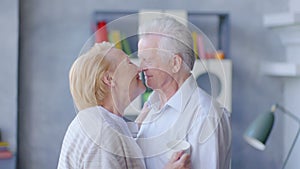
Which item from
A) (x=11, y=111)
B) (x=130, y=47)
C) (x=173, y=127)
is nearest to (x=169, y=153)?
(x=173, y=127)

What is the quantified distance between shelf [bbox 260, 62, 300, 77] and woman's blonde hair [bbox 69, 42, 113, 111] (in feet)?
6.06

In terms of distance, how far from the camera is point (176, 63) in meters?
0.86

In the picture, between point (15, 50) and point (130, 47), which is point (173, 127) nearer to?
point (130, 47)

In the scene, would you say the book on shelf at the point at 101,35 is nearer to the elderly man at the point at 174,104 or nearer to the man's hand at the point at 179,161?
the elderly man at the point at 174,104

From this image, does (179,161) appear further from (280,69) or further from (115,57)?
(280,69)

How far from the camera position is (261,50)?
2830mm

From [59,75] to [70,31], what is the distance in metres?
0.24

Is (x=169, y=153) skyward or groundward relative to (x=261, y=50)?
groundward

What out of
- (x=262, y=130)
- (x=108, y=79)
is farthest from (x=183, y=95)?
(x=262, y=130)

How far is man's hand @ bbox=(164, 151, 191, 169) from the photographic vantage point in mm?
853

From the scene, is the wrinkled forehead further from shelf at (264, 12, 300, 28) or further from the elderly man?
A: shelf at (264, 12, 300, 28)

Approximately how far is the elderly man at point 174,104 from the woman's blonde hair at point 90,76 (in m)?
0.07

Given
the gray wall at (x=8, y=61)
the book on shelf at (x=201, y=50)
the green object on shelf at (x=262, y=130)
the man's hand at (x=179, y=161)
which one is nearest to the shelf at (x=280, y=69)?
the green object on shelf at (x=262, y=130)

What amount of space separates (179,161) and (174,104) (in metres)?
0.10
